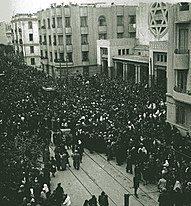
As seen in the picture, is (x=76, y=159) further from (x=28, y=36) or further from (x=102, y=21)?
(x=28, y=36)

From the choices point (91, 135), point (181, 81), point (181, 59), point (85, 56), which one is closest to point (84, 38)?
point (85, 56)

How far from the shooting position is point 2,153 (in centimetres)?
1819

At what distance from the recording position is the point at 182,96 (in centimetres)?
2225

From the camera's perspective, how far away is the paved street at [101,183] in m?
16.0

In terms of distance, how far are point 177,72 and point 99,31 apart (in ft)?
99.0

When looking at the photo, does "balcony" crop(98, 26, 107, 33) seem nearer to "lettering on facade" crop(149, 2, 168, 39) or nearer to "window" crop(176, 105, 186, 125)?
→ "lettering on facade" crop(149, 2, 168, 39)

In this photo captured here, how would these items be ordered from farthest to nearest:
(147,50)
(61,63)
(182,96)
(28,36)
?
1. (28,36)
2. (61,63)
3. (147,50)
4. (182,96)

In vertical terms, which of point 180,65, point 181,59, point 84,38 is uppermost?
point 84,38

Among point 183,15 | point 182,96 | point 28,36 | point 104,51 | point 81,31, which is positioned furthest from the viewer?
point 28,36

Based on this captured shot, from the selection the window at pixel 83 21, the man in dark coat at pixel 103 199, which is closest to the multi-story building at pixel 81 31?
the window at pixel 83 21

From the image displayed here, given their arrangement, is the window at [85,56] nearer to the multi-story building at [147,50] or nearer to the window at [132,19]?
the multi-story building at [147,50]

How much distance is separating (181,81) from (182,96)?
1506 millimetres

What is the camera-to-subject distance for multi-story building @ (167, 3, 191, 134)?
21.9 m

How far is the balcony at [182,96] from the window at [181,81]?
11.8 inches
